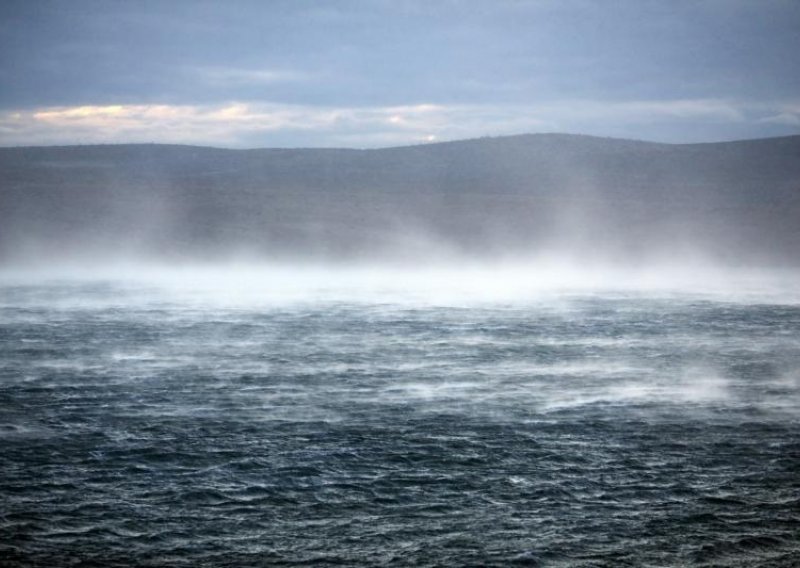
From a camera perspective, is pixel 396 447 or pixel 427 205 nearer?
pixel 396 447

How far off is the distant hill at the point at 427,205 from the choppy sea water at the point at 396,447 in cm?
3731

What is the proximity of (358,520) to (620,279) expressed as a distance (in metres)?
48.1

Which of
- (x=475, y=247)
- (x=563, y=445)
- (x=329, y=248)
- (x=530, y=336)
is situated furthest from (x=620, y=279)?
(x=563, y=445)

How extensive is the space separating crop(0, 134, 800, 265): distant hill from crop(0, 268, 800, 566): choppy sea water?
122 feet

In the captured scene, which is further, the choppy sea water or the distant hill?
the distant hill

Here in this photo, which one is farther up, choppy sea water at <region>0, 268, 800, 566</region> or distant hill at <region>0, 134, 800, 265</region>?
distant hill at <region>0, 134, 800, 265</region>

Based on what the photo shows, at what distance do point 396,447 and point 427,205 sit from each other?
64.9 metres

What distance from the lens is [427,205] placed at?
81.8 m

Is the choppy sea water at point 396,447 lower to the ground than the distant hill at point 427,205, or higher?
lower

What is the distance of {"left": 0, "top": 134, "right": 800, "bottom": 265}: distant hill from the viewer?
7094 cm

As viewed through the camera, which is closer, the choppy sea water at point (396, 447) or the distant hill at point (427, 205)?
the choppy sea water at point (396, 447)

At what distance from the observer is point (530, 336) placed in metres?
33.6

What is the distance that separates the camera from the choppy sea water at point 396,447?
42.4ft

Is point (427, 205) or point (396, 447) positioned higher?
point (427, 205)
